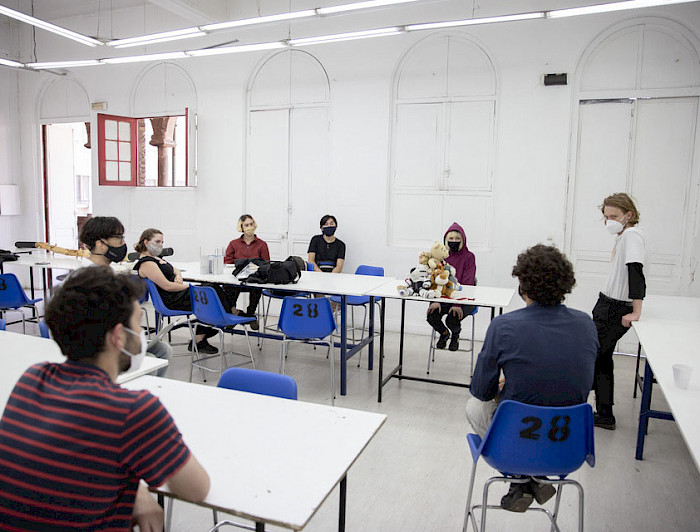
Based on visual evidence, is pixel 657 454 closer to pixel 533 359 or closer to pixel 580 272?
pixel 533 359

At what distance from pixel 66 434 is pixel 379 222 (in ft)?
17.0

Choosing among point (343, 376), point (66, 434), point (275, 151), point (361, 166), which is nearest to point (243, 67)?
point (275, 151)

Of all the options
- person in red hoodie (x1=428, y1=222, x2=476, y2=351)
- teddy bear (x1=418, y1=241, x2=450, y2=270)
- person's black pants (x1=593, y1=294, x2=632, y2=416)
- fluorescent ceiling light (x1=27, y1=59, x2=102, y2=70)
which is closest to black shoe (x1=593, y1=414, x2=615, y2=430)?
person's black pants (x1=593, y1=294, x2=632, y2=416)

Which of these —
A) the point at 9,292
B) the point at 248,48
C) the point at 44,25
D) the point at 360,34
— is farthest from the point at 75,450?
the point at 44,25

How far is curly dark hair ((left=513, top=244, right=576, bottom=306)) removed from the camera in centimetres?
203

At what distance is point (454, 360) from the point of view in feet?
16.6

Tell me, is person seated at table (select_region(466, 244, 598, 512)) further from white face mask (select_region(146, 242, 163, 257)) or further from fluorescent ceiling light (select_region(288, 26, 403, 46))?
fluorescent ceiling light (select_region(288, 26, 403, 46))

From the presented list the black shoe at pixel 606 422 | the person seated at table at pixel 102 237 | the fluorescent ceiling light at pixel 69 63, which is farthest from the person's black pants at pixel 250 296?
the fluorescent ceiling light at pixel 69 63

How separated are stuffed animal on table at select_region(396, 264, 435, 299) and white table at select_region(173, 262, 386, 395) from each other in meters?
0.28

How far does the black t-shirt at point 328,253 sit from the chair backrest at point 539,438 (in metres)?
4.24

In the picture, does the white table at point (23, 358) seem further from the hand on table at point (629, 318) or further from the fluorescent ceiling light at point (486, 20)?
the fluorescent ceiling light at point (486, 20)

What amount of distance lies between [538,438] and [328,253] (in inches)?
172

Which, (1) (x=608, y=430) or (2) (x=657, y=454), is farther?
(1) (x=608, y=430)

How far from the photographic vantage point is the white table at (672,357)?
1925 mm
